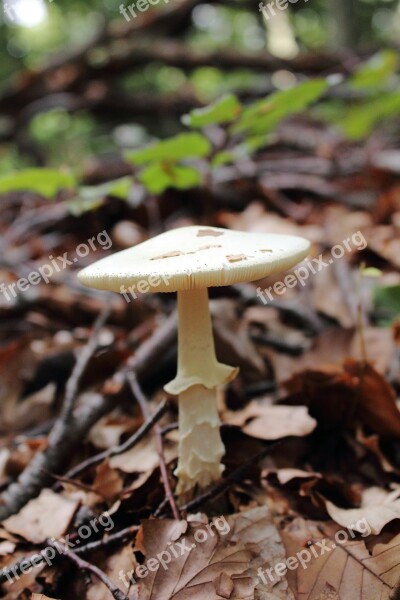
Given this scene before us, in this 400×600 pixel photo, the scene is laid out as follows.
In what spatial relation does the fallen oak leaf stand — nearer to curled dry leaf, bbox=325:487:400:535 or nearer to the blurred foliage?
curled dry leaf, bbox=325:487:400:535

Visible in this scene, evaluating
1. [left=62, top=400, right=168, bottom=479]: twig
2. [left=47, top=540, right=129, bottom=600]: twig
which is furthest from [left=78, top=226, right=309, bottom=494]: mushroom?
[left=47, top=540, right=129, bottom=600]: twig

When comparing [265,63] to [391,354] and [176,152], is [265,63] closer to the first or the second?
[176,152]

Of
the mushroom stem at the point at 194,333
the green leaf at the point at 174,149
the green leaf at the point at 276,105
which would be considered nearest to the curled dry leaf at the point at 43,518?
the mushroom stem at the point at 194,333

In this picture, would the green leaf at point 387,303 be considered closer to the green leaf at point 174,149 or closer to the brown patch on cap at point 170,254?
the green leaf at point 174,149

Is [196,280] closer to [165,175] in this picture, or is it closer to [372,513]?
[372,513]

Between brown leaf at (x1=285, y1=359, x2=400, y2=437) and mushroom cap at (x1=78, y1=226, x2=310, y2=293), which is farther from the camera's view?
brown leaf at (x1=285, y1=359, x2=400, y2=437)

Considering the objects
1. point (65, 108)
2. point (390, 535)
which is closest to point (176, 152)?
point (390, 535)
